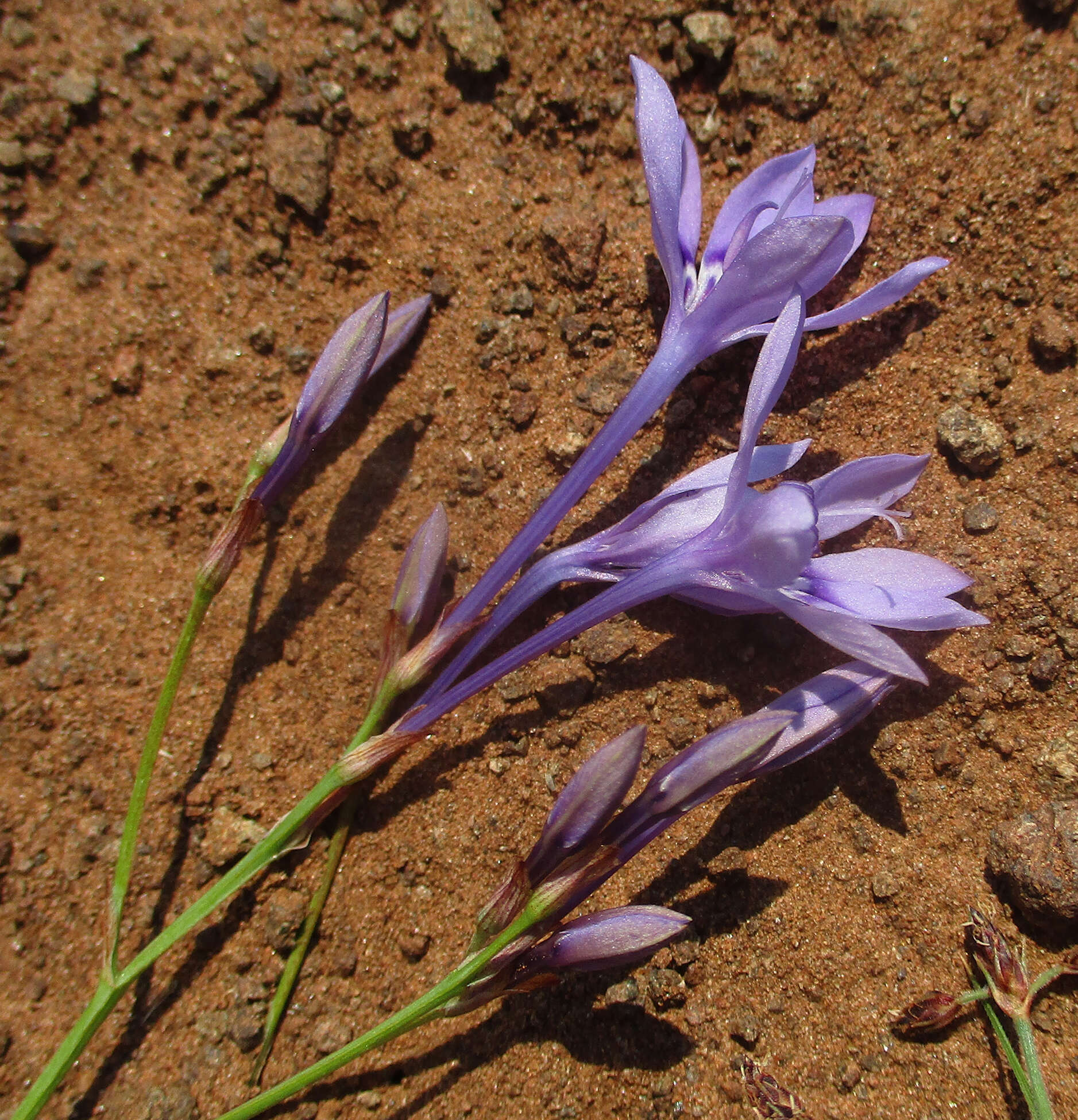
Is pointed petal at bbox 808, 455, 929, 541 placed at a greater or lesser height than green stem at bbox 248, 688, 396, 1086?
greater

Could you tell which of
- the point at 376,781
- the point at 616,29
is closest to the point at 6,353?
the point at 376,781

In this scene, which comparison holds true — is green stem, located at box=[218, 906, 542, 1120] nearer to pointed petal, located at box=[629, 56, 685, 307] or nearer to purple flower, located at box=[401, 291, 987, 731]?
purple flower, located at box=[401, 291, 987, 731]

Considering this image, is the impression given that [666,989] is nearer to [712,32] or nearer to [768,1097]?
[768,1097]

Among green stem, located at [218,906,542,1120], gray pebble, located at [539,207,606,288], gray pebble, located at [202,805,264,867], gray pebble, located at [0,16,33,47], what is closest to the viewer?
green stem, located at [218,906,542,1120]

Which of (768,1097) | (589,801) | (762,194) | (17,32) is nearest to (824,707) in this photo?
(589,801)

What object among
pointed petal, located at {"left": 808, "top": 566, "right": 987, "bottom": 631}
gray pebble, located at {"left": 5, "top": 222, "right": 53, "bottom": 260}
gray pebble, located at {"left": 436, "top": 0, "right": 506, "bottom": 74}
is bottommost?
gray pebble, located at {"left": 5, "top": 222, "right": 53, "bottom": 260}

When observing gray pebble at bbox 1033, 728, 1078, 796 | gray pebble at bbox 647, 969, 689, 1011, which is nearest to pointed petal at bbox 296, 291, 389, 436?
gray pebble at bbox 647, 969, 689, 1011

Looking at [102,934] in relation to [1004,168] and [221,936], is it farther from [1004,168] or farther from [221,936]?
[1004,168]
